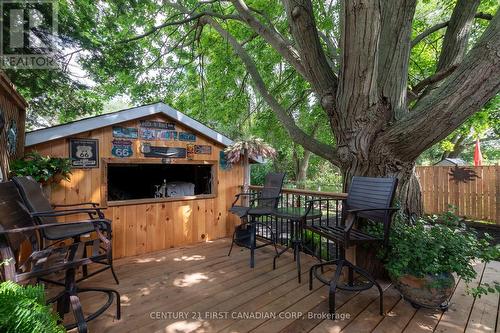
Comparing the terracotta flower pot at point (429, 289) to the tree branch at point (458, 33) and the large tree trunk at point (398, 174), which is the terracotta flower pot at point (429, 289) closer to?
the large tree trunk at point (398, 174)

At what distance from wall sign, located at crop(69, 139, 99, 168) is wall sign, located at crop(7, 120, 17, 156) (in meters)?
0.55

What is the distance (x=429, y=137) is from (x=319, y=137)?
7860 mm

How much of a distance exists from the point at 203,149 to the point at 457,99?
3142mm

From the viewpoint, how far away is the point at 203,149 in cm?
389

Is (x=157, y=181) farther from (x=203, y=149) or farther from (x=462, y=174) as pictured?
(x=462, y=174)

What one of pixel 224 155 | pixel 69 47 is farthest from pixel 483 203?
pixel 69 47

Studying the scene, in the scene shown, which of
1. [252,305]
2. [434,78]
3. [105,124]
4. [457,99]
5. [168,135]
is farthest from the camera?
[168,135]

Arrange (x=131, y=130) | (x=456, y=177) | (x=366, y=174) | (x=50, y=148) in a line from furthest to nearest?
(x=456, y=177) → (x=131, y=130) → (x=50, y=148) → (x=366, y=174)

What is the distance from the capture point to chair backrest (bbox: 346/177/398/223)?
2.06m

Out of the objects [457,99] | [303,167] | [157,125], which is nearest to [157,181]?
[157,125]

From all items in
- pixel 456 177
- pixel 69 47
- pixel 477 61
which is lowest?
pixel 456 177

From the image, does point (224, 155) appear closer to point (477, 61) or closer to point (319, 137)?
point (477, 61)

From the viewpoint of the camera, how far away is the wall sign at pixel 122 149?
3143mm

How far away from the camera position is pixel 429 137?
84.0 inches
